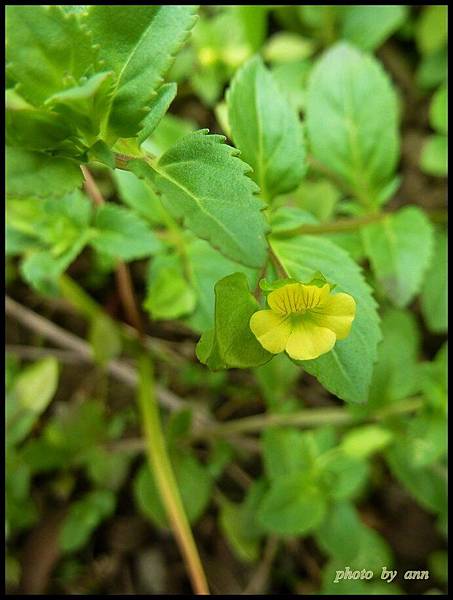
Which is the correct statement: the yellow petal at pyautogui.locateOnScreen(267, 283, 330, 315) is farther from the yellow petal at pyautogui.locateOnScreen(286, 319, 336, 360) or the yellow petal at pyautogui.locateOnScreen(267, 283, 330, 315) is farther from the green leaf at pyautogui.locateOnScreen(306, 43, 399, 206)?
the green leaf at pyautogui.locateOnScreen(306, 43, 399, 206)

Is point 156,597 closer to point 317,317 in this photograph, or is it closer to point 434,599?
point 434,599

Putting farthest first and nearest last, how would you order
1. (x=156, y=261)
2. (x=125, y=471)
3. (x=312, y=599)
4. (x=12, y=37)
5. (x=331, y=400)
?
(x=331, y=400) → (x=125, y=471) → (x=312, y=599) → (x=156, y=261) → (x=12, y=37)

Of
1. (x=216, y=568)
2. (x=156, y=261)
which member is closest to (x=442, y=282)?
(x=156, y=261)

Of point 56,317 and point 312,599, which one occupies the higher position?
point 56,317

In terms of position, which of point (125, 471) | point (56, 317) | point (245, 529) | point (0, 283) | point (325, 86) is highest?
point (325, 86)

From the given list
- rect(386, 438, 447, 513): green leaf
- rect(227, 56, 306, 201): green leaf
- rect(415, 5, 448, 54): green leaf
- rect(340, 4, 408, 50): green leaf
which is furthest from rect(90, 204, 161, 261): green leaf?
rect(415, 5, 448, 54): green leaf

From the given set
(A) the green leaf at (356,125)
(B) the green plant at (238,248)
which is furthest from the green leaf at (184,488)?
(A) the green leaf at (356,125)
